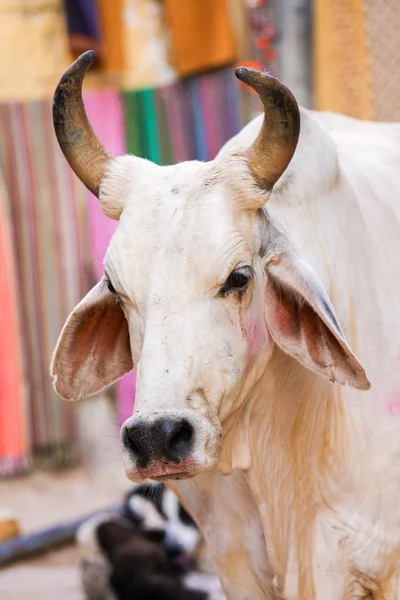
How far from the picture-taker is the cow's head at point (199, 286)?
2.29 m

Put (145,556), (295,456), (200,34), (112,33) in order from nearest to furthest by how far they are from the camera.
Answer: (295,456) < (145,556) < (200,34) < (112,33)

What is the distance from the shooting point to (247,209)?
2.55 metres

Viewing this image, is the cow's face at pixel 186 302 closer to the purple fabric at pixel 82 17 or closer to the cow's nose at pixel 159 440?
the cow's nose at pixel 159 440

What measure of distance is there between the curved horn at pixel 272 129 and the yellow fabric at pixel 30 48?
523 centimetres

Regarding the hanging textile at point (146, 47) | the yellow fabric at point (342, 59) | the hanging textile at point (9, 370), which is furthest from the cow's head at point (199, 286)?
the hanging textile at point (146, 47)

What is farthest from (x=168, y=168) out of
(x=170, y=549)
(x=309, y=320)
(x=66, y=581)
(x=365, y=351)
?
(x=66, y=581)

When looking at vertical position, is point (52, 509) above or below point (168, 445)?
below

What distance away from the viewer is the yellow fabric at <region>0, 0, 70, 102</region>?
7.52 m

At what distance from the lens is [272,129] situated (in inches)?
98.1

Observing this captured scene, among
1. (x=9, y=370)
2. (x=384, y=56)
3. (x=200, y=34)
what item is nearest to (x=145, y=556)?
(x=384, y=56)

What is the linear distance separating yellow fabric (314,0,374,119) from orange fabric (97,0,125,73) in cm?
196

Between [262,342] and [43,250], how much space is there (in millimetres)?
4742

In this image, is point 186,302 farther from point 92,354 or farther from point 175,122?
point 175,122

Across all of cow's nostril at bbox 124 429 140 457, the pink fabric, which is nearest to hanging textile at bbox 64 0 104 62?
the pink fabric
